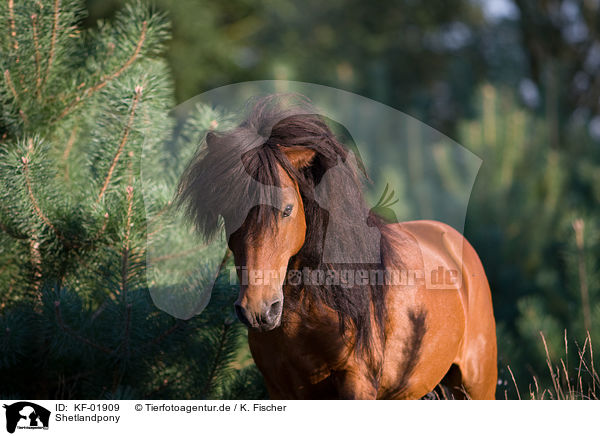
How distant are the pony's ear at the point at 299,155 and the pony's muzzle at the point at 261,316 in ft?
1.12

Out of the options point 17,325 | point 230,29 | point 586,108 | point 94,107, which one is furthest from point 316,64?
point 17,325

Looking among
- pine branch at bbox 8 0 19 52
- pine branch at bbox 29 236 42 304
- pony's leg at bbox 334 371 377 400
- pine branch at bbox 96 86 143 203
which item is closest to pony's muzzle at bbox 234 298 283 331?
pony's leg at bbox 334 371 377 400

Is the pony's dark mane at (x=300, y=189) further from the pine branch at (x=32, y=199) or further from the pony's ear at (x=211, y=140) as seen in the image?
the pine branch at (x=32, y=199)

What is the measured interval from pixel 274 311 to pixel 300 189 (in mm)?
302

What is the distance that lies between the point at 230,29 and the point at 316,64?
2.05 meters

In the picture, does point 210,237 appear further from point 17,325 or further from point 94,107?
point 94,107

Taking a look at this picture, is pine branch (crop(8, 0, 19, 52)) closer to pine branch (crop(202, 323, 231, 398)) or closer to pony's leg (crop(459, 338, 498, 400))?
pine branch (crop(202, 323, 231, 398))

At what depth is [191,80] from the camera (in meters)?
7.38

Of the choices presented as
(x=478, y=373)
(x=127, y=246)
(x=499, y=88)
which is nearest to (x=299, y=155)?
(x=127, y=246)

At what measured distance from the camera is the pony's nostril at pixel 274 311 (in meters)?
1.21

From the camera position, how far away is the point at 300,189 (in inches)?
53.9

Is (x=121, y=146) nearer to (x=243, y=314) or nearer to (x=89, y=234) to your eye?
(x=89, y=234)

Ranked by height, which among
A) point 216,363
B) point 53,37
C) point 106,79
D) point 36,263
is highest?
point 53,37
